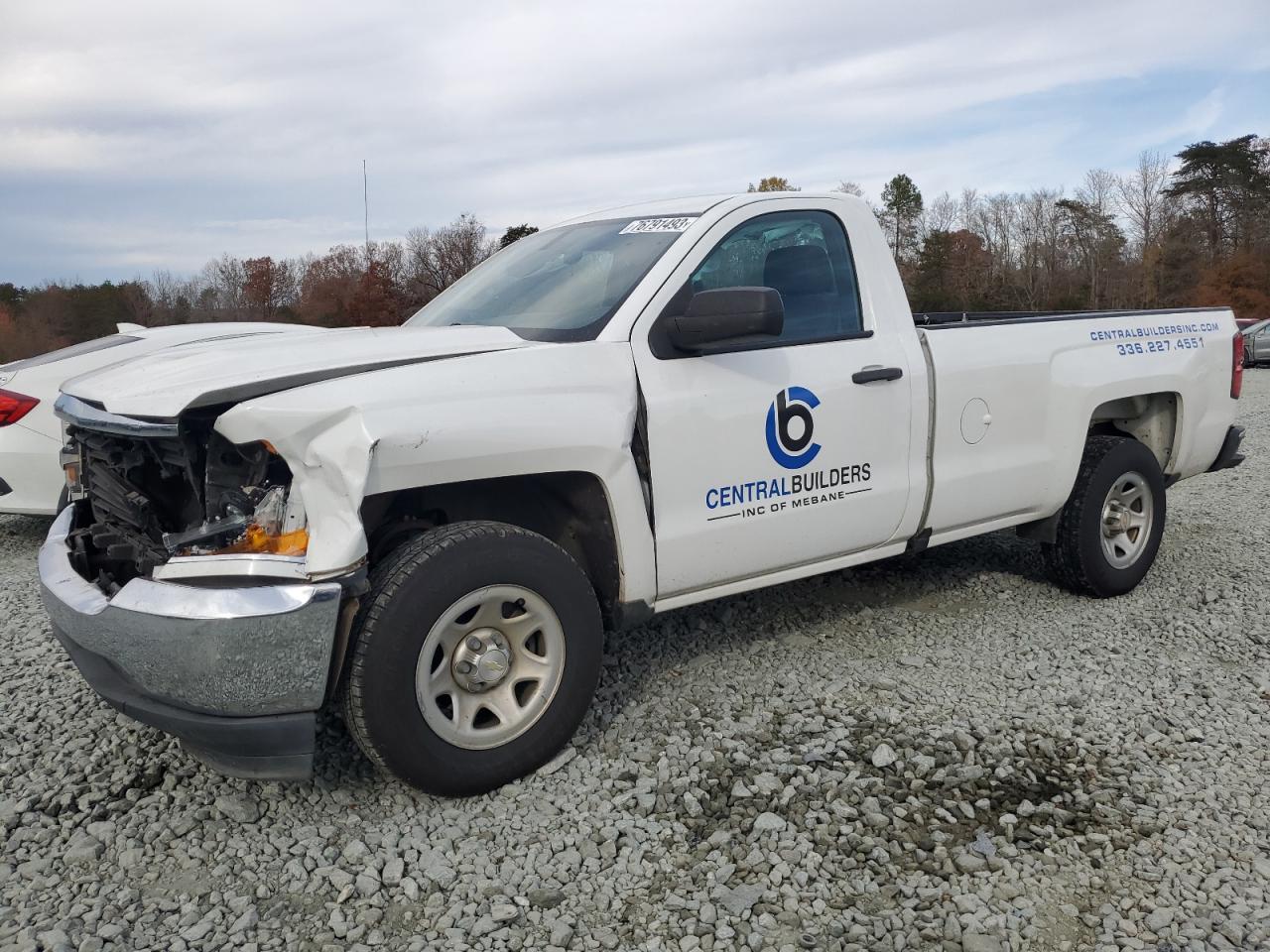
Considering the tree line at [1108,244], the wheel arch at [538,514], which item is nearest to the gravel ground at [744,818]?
the wheel arch at [538,514]

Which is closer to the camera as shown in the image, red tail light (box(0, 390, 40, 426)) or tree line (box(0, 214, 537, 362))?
red tail light (box(0, 390, 40, 426))

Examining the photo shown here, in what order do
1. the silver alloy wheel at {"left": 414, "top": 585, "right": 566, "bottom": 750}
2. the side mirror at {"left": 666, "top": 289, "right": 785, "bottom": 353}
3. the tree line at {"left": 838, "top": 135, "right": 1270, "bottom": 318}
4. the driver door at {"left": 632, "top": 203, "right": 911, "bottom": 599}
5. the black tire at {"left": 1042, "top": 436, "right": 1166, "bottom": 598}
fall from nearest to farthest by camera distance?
the silver alloy wheel at {"left": 414, "top": 585, "right": 566, "bottom": 750} < the side mirror at {"left": 666, "top": 289, "right": 785, "bottom": 353} < the driver door at {"left": 632, "top": 203, "right": 911, "bottom": 599} < the black tire at {"left": 1042, "top": 436, "right": 1166, "bottom": 598} < the tree line at {"left": 838, "top": 135, "right": 1270, "bottom": 318}

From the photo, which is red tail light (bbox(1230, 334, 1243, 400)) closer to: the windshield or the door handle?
the door handle

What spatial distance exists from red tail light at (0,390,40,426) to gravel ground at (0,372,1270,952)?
7.22 ft

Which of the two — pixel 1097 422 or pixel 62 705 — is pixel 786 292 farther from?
pixel 62 705

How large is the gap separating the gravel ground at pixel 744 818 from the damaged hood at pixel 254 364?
4.21 feet

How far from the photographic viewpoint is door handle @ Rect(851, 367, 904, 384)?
3.93 metres

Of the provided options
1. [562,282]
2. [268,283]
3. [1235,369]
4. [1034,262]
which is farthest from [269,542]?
[1034,262]

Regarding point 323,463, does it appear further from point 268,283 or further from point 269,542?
point 268,283

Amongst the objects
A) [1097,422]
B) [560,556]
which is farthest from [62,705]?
[1097,422]

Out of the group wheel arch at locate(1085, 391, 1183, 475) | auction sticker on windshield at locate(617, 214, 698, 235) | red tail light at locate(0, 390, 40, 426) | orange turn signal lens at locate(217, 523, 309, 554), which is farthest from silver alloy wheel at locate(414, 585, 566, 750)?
red tail light at locate(0, 390, 40, 426)

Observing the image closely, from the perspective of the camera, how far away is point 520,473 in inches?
124

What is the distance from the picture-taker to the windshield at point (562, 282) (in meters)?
3.60

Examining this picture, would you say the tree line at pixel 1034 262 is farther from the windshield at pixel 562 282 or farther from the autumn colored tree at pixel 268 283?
the windshield at pixel 562 282
